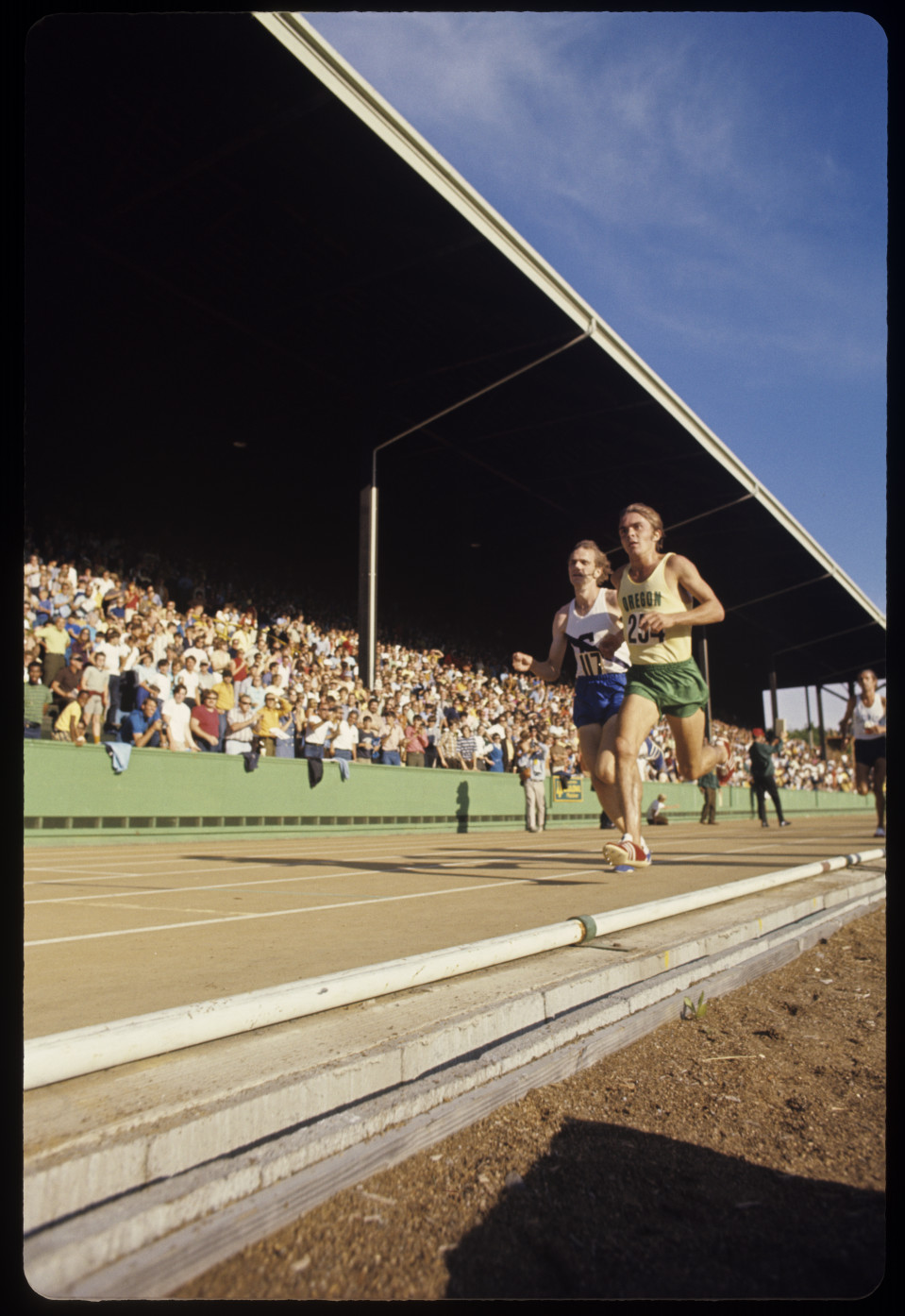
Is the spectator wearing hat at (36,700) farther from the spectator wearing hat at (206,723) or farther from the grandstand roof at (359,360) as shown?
the grandstand roof at (359,360)

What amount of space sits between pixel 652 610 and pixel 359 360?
41.0ft

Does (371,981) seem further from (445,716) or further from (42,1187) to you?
(445,716)

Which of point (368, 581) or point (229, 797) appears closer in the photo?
point (229, 797)

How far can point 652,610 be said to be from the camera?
5141mm

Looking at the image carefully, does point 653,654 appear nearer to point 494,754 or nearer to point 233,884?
point 233,884

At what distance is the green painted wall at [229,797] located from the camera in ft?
37.0

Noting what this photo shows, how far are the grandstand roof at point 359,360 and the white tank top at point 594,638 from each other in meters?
1.05

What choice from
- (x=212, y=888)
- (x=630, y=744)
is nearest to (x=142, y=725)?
(x=212, y=888)

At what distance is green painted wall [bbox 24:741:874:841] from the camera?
444 inches

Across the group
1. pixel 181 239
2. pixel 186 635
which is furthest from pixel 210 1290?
pixel 181 239

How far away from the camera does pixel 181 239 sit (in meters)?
14.0

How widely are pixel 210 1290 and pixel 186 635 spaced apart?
1290cm

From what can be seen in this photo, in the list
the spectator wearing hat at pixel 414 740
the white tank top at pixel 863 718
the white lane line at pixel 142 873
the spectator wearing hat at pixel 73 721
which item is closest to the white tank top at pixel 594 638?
the white lane line at pixel 142 873

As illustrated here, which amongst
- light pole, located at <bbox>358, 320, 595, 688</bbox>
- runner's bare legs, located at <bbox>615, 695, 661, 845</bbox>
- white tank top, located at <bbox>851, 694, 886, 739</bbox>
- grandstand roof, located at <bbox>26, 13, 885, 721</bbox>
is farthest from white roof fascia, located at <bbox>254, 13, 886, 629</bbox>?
light pole, located at <bbox>358, 320, 595, 688</bbox>
